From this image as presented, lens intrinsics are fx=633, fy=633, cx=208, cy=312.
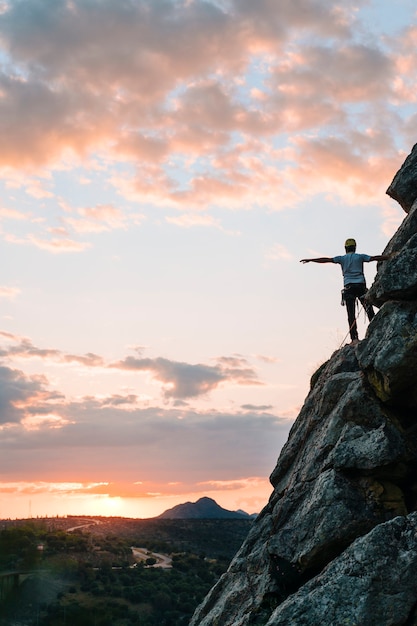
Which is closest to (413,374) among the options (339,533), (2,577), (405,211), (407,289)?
(407,289)

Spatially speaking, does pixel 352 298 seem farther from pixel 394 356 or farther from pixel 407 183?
pixel 394 356

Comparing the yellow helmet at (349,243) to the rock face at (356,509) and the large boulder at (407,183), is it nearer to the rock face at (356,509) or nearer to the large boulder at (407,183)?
the large boulder at (407,183)

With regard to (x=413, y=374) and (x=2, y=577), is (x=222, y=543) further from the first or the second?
(x=413, y=374)

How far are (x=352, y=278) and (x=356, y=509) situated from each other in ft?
27.9

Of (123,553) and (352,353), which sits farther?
(123,553)

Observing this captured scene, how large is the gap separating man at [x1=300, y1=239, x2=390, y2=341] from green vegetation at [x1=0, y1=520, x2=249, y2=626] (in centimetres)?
4874

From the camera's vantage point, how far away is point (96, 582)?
233 ft

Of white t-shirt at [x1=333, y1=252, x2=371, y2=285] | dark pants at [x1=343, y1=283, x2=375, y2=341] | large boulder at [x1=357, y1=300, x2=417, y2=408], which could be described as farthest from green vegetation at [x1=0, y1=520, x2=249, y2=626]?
large boulder at [x1=357, y1=300, x2=417, y2=408]

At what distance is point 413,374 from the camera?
1532cm

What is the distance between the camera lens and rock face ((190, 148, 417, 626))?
12047 millimetres

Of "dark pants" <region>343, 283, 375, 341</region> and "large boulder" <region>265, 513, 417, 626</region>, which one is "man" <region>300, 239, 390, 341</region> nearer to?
"dark pants" <region>343, 283, 375, 341</region>

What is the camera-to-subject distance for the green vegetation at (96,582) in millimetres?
60406

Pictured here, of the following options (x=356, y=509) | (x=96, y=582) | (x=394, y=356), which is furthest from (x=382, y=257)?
(x=96, y=582)

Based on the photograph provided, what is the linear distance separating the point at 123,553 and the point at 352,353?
79.0 m
